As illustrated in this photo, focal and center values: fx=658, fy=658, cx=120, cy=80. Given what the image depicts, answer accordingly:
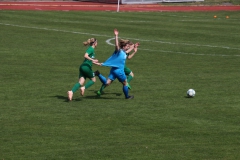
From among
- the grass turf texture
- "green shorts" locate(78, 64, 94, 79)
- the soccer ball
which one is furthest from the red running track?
the soccer ball

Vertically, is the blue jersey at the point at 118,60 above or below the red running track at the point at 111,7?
above

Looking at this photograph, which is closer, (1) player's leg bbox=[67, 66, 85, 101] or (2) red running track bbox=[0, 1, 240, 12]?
(1) player's leg bbox=[67, 66, 85, 101]

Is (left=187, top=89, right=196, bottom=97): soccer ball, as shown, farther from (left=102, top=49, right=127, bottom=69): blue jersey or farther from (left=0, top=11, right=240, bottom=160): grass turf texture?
(left=102, top=49, right=127, bottom=69): blue jersey

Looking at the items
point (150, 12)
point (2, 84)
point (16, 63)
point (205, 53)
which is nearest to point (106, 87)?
point (2, 84)

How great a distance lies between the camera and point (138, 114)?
51.2 feet

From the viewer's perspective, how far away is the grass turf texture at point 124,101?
1278 cm

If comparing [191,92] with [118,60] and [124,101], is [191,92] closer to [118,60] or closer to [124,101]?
[124,101]

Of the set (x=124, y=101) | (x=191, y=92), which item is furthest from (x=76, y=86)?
(x=191, y=92)

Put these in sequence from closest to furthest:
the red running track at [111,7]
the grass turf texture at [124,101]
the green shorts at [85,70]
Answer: the grass turf texture at [124,101]
the green shorts at [85,70]
the red running track at [111,7]

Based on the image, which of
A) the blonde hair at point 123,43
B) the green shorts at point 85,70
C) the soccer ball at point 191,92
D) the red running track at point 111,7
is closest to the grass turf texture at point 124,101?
the soccer ball at point 191,92

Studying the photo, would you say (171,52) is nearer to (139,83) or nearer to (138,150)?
(139,83)

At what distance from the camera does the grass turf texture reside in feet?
41.9

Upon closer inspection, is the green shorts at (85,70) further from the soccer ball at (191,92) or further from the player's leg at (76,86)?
the soccer ball at (191,92)

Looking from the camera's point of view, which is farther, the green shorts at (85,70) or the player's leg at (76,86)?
the green shorts at (85,70)
